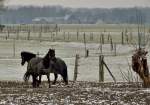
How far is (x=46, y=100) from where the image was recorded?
17422 millimetres

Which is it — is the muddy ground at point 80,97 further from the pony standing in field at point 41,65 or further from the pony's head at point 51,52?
the pony standing in field at point 41,65

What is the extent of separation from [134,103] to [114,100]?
0.86 m

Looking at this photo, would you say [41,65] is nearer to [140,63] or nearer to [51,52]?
[51,52]

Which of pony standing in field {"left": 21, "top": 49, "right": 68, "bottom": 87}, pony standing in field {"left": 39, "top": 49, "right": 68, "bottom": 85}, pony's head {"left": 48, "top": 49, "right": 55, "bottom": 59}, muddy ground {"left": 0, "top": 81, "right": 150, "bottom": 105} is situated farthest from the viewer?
pony standing in field {"left": 21, "top": 49, "right": 68, "bottom": 87}

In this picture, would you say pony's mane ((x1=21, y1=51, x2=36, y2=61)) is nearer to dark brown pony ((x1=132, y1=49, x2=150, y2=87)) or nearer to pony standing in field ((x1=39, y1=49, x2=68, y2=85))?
pony standing in field ((x1=39, y1=49, x2=68, y2=85))

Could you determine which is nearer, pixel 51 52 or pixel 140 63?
pixel 140 63

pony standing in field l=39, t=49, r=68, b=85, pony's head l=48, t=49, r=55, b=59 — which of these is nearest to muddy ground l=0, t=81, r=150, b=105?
pony's head l=48, t=49, r=55, b=59

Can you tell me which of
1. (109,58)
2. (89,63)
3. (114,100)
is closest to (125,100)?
(114,100)

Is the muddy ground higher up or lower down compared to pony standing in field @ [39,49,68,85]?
lower down

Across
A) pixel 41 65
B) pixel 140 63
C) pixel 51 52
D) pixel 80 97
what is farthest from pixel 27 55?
pixel 80 97

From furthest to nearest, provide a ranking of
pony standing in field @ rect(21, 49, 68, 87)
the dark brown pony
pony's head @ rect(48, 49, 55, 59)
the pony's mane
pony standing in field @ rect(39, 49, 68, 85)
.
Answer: the pony's mane → pony standing in field @ rect(21, 49, 68, 87) → pony standing in field @ rect(39, 49, 68, 85) → pony's head @ rect(48, 49, 55, 59) → the dark brown pony

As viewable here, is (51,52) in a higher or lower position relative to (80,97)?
higher

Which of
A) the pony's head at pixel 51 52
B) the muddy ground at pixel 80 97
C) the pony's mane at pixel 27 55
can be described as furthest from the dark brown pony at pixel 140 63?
the pony's mane at pixel 27 55

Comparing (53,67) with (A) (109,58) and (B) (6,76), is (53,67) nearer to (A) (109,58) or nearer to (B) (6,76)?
(B) (6,76)
